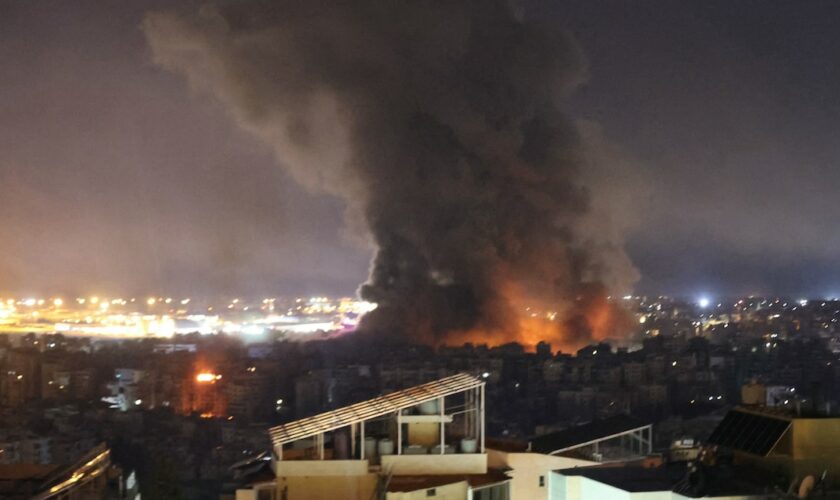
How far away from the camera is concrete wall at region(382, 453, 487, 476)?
7766 mm

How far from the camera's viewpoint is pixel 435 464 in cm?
786

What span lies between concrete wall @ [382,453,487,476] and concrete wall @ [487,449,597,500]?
50cm

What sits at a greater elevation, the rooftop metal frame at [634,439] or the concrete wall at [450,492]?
the rooftop metal frame at [634,439]

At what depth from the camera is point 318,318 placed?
161ft

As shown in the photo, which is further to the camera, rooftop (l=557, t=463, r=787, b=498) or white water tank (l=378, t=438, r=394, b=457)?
white water tank (l=378, t=438, r=394, b=457)

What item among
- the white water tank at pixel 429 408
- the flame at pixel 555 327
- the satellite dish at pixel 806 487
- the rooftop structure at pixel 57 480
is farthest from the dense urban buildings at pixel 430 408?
the flame at pixel 555 327

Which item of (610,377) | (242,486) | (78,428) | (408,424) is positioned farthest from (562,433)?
(610,377)

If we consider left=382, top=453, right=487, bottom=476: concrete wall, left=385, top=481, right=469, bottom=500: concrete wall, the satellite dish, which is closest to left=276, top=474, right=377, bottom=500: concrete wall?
left=382, top=453, right=487, bottom=476: concrete wall

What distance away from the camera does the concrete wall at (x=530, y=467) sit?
8.33 m

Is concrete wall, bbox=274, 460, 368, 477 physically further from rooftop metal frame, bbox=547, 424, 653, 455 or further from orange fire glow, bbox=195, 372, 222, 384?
orange fire glow, bbox=195, 372, 222, 384

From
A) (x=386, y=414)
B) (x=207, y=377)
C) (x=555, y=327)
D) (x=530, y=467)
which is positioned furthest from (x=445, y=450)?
(x=555, y=327)

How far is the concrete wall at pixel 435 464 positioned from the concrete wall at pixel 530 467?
0.50 meters

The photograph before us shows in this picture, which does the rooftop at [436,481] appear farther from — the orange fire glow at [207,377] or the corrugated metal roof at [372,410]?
the orange fire glow at [207,377]

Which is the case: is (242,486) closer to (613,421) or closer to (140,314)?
(613,421)
